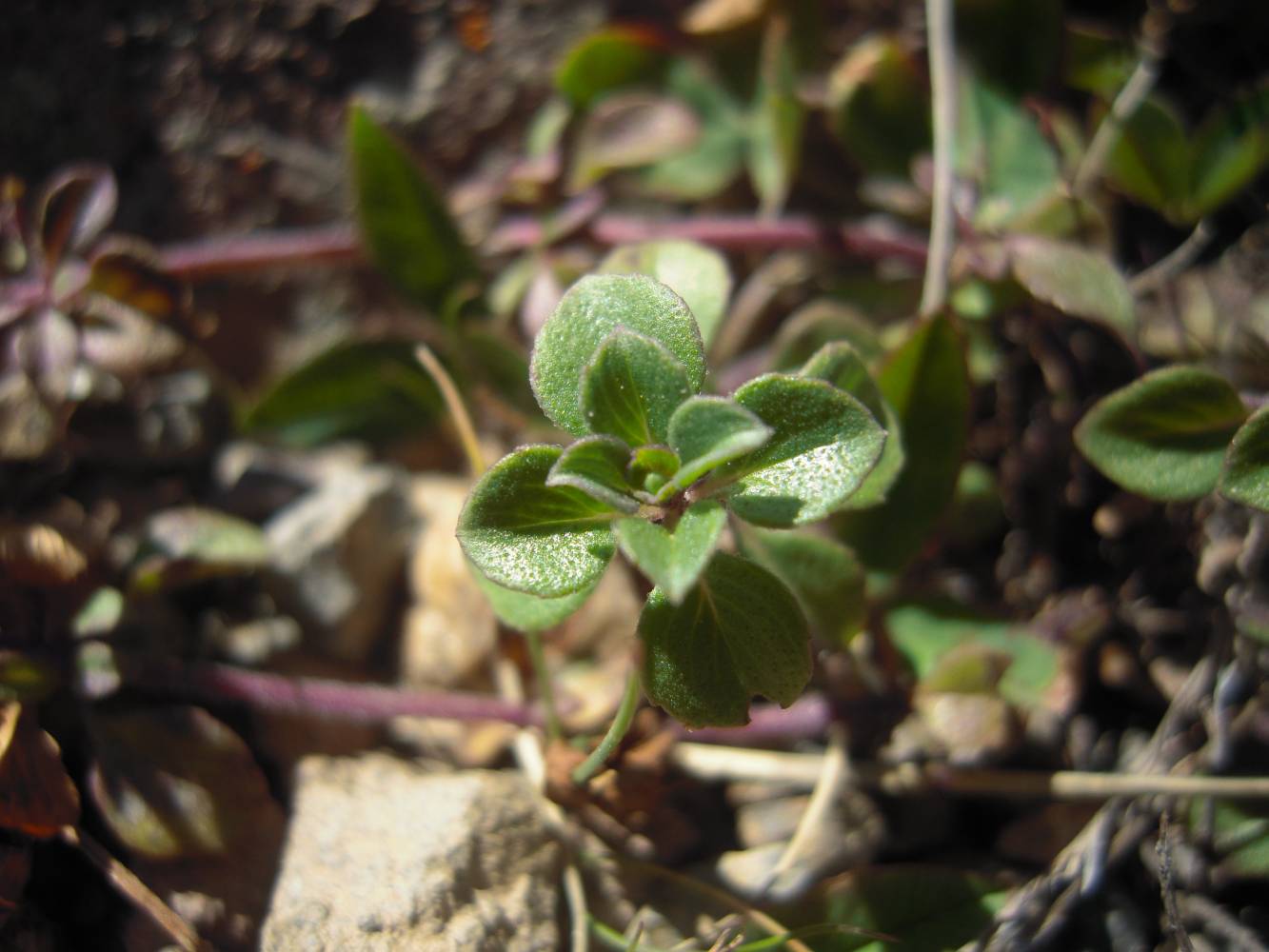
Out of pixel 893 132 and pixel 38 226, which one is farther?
pixel 893 132

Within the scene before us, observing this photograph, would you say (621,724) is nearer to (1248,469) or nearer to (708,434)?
(708,434)

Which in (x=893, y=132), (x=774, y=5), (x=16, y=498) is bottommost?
(x=16, y=498)

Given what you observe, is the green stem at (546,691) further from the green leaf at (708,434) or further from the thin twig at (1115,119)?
the thin twig at (1115,119)

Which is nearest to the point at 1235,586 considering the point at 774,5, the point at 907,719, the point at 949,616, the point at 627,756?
the point at 949,616

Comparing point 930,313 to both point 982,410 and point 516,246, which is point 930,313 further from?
point 516,246

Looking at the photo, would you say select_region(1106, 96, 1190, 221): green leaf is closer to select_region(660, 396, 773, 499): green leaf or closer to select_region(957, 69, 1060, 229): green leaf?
select_region(957, 69, 1060, 229): green leaf

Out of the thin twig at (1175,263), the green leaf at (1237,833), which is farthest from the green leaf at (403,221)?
the green leaf at (1237,833)
